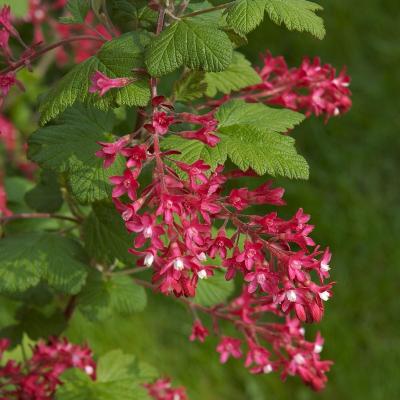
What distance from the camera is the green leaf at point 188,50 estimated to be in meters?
1.40

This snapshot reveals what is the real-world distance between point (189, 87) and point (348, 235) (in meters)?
2.66

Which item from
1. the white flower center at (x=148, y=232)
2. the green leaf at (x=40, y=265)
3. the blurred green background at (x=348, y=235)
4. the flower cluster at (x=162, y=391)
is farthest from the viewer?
the blurred green background at (x=348, y=235)

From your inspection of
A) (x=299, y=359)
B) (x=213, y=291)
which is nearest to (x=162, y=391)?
(x=213, y=291)

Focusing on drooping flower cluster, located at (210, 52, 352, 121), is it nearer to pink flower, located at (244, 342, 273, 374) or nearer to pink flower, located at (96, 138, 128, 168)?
pink flower, located at (96, 138, 128, 168)

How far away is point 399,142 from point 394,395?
70.7 inches

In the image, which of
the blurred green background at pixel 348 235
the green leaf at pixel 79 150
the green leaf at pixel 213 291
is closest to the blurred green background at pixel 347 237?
the blurred green background at pixel 348 235

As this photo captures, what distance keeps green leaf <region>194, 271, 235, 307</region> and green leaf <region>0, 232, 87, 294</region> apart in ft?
1.22

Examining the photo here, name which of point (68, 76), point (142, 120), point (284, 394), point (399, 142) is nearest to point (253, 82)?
point (142, 120)

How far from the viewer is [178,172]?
1.40 m

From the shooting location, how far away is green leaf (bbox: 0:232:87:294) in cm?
172

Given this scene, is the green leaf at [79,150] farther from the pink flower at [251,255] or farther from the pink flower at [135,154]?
the pink flower at [251,255]

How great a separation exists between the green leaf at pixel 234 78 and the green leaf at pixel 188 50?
0.32 m

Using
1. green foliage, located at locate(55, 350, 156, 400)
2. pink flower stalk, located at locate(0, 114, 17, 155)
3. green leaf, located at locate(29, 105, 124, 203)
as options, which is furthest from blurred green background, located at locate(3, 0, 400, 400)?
green leaf, located at locate(29, 105, 124, 203)

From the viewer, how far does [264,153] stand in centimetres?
145
